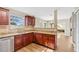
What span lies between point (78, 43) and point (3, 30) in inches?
57.4

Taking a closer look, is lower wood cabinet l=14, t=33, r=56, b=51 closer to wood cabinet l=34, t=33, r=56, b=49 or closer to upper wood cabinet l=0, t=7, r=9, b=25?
wood cabinet l=34, t=33, r=56, b=49

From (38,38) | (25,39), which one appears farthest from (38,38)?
(25,39)

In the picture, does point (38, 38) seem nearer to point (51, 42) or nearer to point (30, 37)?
point (30, 37)

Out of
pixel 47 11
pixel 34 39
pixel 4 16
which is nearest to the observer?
pixel 4 16

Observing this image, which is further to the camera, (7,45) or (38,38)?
(38,38)

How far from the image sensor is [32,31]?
2014 millimetres

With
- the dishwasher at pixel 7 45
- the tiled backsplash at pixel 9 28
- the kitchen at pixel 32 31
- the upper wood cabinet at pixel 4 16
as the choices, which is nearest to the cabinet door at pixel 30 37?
the kitchen at pixel 32 31

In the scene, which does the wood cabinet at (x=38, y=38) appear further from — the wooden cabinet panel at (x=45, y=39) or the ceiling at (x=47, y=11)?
the ceiling at (x=47, y=11)

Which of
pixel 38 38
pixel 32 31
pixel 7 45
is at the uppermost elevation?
pixel 32 31

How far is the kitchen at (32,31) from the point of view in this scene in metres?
1.88

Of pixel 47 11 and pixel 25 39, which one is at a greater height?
pixel 47 11

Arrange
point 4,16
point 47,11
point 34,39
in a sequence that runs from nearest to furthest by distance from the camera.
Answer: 1. point 4,16
2. point 47,11
3. point 34,39
